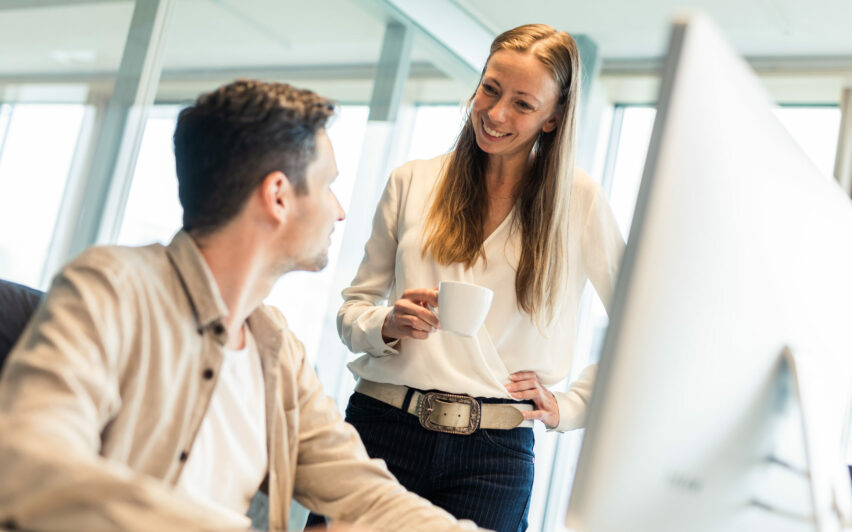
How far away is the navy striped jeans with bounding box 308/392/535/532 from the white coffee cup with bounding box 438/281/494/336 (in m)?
0.29

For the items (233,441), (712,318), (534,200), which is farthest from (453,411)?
(712,318)

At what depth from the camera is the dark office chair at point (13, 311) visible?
1.21 meters

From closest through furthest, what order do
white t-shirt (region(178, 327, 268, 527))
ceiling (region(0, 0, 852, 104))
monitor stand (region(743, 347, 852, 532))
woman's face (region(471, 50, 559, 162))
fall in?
monitor stand (region(743, 347, 852, 532)) < white t-shirt (region(178, 327, 268, 527)) < woman's face (region(471, 50, 559, 162)) < ceiling (region(0, 0, 852, 104))

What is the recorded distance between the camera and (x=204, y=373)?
3.72 feet

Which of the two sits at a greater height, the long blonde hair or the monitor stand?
the long blonde hair

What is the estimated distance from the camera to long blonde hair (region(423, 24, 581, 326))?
1755 millimetres

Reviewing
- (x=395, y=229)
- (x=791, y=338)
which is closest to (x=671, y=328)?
(x=791, y=338)

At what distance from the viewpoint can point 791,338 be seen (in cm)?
99

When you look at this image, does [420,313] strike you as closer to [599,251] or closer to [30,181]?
[599,251]

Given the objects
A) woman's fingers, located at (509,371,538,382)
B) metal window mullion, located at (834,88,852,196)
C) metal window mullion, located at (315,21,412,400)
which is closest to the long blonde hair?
woman's fingers, located at (509,371,538,382)

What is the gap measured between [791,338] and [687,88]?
381mm

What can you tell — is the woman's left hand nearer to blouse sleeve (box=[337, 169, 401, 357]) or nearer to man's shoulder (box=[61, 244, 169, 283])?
blouse sleeve (box=[337, 169, 401, 357])

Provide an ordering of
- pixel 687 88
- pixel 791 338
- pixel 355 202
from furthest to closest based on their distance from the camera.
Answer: pixel 355 202
pixel 791 338
pixel 687 88

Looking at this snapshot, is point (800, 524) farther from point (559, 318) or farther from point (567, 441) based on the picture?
point (567, 441)
